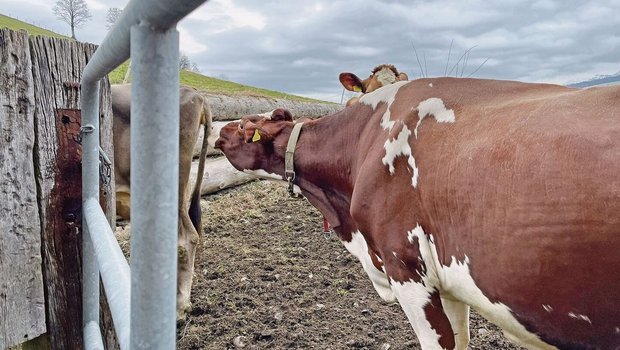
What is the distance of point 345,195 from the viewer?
10.0 ft

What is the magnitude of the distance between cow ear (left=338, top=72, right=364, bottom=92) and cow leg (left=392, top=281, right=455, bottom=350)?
9.20ft

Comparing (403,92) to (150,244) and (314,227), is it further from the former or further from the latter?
(314,227)

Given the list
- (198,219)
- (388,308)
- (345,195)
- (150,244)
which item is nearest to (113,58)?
(150,244)

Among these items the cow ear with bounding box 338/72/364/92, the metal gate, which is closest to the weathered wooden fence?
the metal gate

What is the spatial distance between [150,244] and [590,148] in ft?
5.05

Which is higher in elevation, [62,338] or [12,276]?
[12,276]

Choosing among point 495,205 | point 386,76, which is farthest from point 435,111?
point 386,76

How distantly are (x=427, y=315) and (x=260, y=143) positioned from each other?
176 cm

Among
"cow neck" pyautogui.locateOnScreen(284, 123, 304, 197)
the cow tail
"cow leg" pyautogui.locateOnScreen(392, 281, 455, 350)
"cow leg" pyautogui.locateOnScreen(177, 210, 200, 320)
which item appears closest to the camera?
"cow leg" pyautogui.locateOnScreen(392, 281, 455, 350)

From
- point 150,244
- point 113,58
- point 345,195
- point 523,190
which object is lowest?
point 345,195

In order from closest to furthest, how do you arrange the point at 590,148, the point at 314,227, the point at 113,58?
1. the point at 113,58
2. the point at 590,148
3. the point at 314,227

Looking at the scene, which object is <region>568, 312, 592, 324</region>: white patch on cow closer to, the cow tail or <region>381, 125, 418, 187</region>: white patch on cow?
<region>381, 125, 418, 187</region>: white patch on cow

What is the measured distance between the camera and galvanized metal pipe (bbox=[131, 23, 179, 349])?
41 cm

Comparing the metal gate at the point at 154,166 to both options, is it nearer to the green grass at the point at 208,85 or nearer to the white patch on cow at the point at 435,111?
the green grass at the point at 208,85
